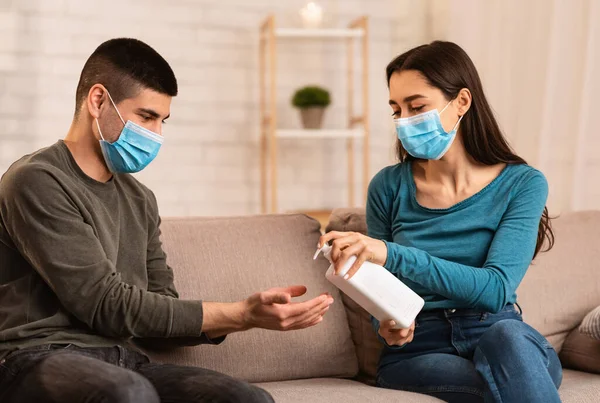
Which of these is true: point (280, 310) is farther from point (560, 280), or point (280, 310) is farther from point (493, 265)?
point (560, 280)

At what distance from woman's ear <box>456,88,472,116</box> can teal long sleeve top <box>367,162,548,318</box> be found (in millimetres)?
163

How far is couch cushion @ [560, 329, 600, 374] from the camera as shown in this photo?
2.05 metres

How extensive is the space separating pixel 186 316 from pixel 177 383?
126 millimetres

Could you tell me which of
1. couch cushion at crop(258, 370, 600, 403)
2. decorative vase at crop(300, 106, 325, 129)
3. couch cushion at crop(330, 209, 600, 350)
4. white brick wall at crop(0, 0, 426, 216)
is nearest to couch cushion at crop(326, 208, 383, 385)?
couch cushion at crop(258, 370, 600, 403)

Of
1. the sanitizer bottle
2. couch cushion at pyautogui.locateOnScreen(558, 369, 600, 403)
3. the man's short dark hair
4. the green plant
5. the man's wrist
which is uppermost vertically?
the green plant

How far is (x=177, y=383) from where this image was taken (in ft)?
4.99

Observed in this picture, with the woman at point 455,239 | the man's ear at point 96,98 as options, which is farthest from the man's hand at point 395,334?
the man's ear at point 96,98

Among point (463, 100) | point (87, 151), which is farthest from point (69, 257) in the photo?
point (463, 100)

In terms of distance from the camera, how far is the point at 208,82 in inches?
150

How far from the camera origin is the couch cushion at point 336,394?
67.8 inches

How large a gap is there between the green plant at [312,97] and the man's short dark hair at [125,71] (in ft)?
6.63

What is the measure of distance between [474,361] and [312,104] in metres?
2.13

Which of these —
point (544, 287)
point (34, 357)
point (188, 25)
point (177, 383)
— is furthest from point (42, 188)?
point (188, 25)

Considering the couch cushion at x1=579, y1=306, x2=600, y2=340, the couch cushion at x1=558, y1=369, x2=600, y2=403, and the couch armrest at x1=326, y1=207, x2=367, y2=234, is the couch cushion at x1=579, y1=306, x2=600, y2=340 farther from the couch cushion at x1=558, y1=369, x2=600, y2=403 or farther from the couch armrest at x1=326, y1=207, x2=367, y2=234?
the couch armrest at x1=326, y1=207, x2=367, y2=234
